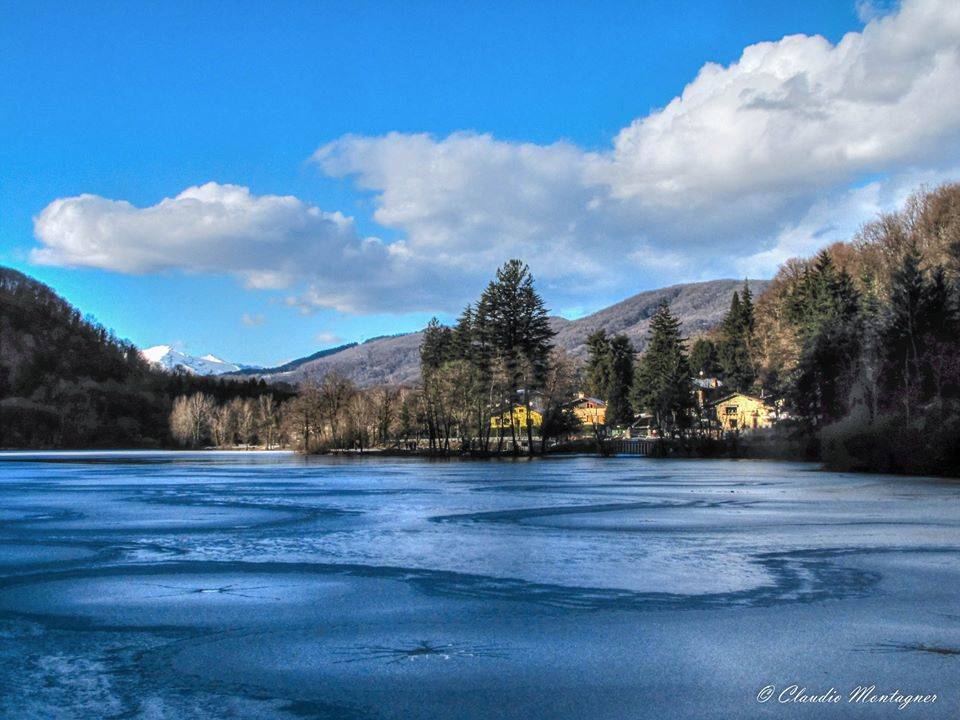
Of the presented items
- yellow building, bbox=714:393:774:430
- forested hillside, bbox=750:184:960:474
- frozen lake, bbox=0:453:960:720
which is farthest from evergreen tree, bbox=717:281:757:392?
frozen lake, bbox=0:453:960:720

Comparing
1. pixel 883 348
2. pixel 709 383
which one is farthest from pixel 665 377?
pixel 709 383

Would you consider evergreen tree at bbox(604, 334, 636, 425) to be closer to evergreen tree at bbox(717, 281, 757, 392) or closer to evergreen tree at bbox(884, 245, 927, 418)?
evergreen tree at bbox(717, 281, 757, 392)

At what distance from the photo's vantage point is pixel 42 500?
102 feet

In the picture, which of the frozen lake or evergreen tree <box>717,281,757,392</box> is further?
evergreen tree <box>717,281,757,392</box>

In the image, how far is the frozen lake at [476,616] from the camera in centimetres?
757

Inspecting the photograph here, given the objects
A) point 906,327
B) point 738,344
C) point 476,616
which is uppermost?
point 738,344

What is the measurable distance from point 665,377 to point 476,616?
278 feet

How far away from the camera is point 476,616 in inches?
426

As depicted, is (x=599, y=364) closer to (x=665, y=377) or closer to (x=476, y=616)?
(x=665, y=377)

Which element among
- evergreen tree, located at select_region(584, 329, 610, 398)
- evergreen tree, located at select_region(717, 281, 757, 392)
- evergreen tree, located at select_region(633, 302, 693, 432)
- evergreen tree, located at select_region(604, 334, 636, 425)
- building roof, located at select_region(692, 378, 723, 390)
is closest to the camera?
evergreen tree, located at select_region(633, 302, 693, 432)

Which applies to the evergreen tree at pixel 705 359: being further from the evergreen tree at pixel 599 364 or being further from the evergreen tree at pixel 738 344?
the evergreen tree at pixel 599 364

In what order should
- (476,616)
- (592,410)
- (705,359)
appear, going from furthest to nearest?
(592,410)
(705,359)
(476,616)

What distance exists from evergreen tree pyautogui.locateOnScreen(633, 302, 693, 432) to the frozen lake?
2725 inches

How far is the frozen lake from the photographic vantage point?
7570 millimetres
